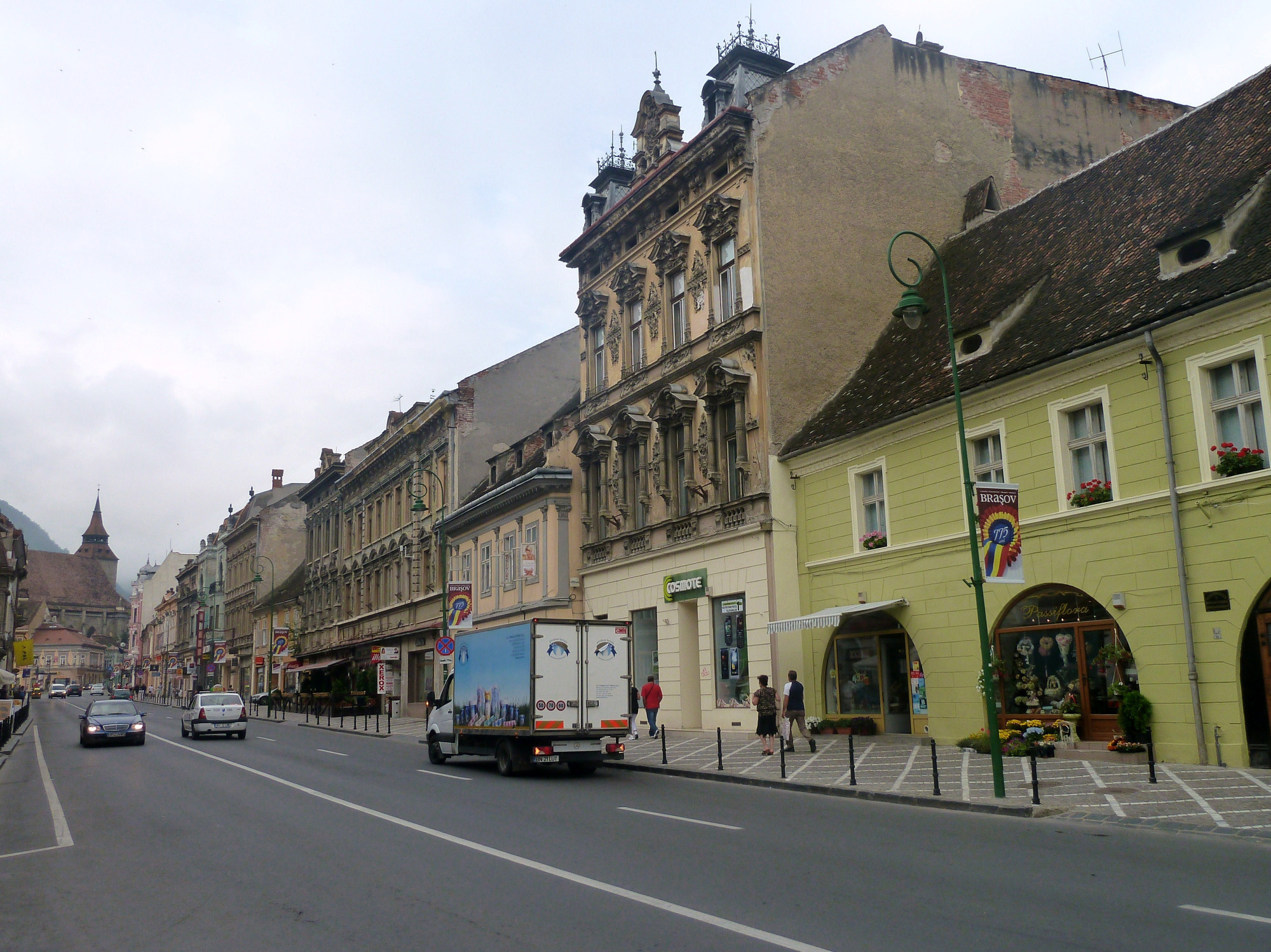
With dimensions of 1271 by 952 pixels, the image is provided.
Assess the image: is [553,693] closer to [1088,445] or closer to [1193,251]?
[1088,445]

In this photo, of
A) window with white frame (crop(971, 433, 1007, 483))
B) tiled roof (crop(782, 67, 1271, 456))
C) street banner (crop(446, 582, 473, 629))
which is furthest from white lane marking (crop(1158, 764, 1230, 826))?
street banner (crop(446, 582, 473, 629))

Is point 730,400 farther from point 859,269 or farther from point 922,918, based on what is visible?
point 922,918

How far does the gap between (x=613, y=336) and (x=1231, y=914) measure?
2856 cm

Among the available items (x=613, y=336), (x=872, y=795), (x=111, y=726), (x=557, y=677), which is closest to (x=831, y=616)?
(x=557, y=677)

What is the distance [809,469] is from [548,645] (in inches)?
360

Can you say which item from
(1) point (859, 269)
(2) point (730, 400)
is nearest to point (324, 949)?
(2) point (730, 400)

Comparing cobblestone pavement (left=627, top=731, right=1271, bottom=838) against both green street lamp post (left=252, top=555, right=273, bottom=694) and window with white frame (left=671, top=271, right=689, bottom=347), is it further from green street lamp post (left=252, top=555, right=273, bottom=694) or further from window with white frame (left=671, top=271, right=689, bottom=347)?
green street lamp post (left=252, top=555, right=273, bottom=694)

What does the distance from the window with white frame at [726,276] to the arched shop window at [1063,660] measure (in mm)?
11729

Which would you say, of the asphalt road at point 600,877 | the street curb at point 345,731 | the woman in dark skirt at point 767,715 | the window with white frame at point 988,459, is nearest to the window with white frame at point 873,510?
the window with white frame at point 988,459

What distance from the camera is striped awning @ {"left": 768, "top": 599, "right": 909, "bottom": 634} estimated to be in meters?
22.9

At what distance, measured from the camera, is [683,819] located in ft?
43.3

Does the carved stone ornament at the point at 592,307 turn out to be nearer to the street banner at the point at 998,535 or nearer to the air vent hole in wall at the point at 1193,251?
the air vent hole in wall at the point at 1193,251

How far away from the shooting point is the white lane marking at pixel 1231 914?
23.7 feet

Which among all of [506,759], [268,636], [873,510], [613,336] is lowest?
[506,759]
